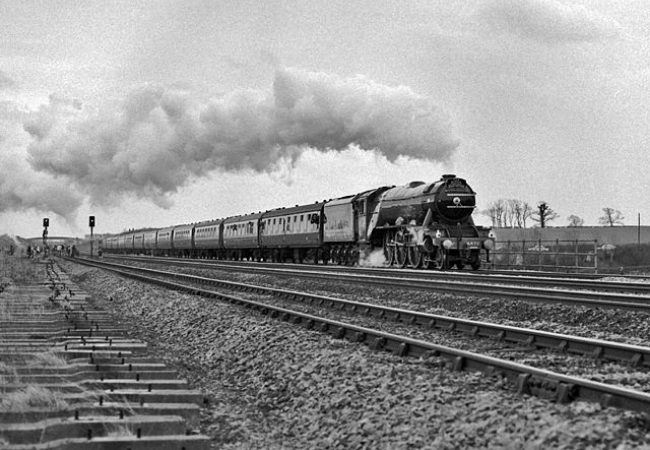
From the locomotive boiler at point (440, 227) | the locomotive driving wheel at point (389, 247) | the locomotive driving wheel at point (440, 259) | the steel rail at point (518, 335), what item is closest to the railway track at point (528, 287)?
the locomotive boiler at point (440, 227)

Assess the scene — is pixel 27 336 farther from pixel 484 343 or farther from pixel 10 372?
pixel 484 343

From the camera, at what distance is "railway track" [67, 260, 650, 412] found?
18.9ft

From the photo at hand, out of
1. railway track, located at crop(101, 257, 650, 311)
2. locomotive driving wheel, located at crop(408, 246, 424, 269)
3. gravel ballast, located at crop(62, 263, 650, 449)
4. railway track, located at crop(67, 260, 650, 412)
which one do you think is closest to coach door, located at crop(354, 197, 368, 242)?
locomotive driving wheel, located at crop(408, 246, 424, 269)

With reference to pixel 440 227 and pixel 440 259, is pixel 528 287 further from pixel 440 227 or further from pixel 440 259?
pixel 440 259

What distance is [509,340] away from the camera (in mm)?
10047

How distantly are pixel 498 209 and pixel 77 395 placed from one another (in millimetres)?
105239

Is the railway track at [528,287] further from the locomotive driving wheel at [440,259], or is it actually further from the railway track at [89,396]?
the railway track at [89,396]

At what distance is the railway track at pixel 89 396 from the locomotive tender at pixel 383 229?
1605 centimetres

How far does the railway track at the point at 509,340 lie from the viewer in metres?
5.75

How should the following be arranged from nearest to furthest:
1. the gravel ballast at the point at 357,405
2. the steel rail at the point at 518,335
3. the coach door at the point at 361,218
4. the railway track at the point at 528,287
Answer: the gravel ballast at the point at 357,405, the steel rail at the point at 518,335, the railway track at the point at 528,287, the coach door at the point at 361,218

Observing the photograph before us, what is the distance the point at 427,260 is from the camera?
2650 cm

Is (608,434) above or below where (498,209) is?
below

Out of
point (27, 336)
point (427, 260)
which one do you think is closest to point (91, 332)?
point (27, 336)

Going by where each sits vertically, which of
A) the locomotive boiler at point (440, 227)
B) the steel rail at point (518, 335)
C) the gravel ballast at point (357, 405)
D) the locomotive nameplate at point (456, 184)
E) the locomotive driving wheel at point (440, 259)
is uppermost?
the locomotive nameplate at point (456, 184)
